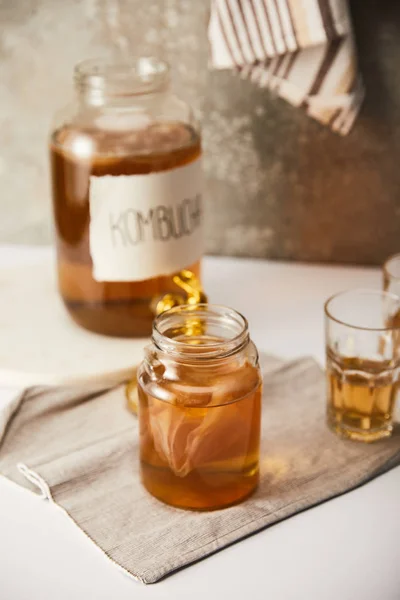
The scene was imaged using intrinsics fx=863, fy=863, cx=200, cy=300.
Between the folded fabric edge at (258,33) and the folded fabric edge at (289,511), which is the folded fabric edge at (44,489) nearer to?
the folded fabric edge at (289,511)

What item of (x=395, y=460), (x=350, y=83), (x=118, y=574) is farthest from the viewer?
(x=350, y=83)

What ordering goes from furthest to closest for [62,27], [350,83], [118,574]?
[62,27]
[350,83]
[118,574]

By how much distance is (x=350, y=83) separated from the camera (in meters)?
0.87

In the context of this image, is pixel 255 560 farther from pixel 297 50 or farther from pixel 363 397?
pixel 297 50

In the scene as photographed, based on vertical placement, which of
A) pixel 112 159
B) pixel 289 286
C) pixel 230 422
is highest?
pixel 112 159

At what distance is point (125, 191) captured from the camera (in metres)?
0.83

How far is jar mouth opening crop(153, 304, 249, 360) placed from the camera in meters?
0.67

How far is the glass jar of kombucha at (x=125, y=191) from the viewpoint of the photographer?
835 mm

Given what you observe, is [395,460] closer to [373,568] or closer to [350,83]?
[373,568]

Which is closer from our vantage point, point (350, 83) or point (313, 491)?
point (313, 491)

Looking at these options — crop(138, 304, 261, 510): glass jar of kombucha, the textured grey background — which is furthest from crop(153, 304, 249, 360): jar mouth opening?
the textured grey background

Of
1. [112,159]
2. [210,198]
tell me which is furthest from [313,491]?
[210,198]

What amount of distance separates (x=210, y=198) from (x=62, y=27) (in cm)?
26

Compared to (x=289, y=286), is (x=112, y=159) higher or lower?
higher
